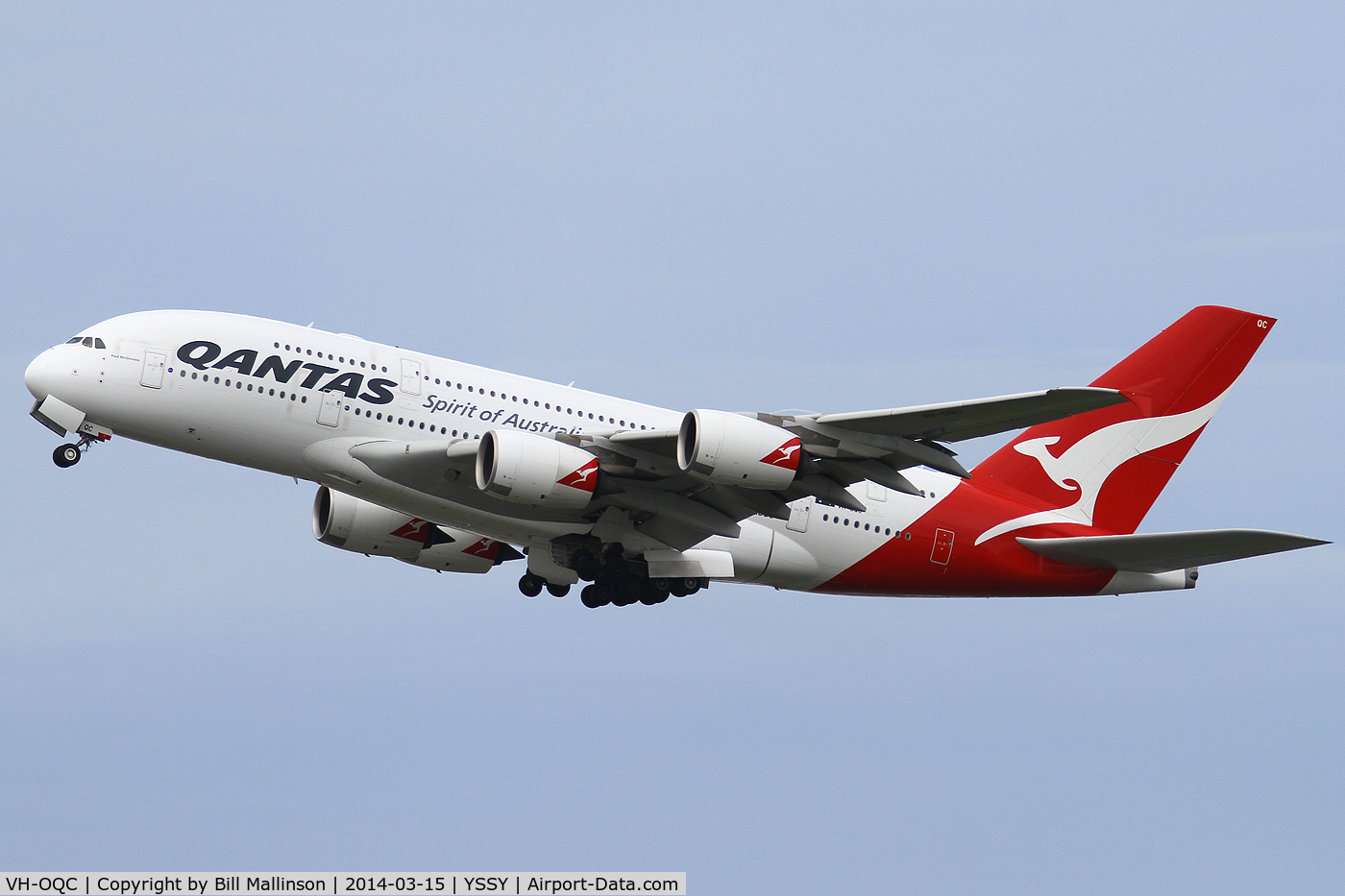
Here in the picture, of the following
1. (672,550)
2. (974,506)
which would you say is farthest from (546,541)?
(974,506)

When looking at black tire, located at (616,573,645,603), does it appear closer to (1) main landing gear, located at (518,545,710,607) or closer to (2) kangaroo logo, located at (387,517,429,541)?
(1) main landing gear, located at (518,545,710,607)

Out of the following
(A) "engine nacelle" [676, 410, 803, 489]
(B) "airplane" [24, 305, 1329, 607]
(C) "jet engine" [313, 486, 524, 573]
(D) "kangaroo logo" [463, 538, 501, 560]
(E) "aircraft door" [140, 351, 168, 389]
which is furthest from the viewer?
(D) "kangaroo logo" [463, 538, 501, 560]

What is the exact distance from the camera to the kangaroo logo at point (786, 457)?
26.4 m

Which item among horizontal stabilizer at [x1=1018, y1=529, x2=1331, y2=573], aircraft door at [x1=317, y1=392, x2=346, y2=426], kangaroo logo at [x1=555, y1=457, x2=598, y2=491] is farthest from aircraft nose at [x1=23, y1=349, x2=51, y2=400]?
horizontal stabilizer at [x1=1018, y1=529, x2=1331, y2=573]

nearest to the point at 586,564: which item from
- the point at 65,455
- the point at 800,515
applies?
the point at 800,515

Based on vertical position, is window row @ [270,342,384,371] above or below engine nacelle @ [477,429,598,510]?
above

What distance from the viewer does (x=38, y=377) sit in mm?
27891

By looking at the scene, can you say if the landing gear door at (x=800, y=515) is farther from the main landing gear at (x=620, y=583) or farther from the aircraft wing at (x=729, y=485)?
the main landing gear at (x=620, y=583)

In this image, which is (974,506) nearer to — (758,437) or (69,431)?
(758,437)

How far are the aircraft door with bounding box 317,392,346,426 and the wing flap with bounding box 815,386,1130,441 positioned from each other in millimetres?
9016

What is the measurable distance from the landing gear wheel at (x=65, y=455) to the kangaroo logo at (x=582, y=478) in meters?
9.33

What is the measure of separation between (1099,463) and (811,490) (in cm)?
920

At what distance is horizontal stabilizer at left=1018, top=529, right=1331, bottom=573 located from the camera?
28.3 meters

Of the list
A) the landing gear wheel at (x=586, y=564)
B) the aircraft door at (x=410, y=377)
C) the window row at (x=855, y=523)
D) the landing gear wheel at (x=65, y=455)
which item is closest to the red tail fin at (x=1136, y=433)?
the window row at (x=855, y=523)
